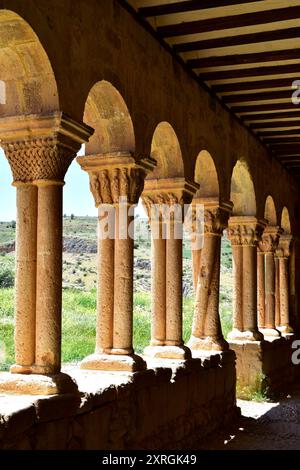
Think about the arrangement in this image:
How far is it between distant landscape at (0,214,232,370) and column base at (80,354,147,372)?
4.00 meters

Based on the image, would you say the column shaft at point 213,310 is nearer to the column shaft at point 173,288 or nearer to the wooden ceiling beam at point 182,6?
the column shaft at point 173,288

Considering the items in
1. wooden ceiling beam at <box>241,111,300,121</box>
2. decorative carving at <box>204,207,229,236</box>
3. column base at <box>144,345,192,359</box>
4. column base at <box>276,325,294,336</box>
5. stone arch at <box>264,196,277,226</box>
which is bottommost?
column base at <box>276,325,294,336</box>

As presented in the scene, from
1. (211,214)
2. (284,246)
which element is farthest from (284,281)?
(211,214)

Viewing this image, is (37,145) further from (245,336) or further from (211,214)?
(245,336)

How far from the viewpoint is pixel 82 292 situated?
1617 centimetres

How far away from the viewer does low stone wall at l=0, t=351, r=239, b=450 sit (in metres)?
3.71

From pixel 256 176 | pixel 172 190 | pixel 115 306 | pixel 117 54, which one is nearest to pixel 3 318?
pixel 256 176

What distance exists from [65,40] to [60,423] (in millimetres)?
2466

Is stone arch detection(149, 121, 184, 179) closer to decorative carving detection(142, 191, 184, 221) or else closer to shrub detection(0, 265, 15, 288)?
decorative carving detection(142, 191, 184, 221)

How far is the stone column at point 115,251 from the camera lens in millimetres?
5379

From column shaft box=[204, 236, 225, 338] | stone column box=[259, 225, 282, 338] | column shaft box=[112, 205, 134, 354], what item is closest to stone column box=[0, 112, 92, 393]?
column shaft box=[112, 205, 134, 354]

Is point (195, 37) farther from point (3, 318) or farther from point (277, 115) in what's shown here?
point (3, 318)

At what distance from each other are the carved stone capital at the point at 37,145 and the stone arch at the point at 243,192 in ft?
17.3

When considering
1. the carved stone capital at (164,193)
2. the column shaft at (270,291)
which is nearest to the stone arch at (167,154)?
the carved stone capital at (164,193)
